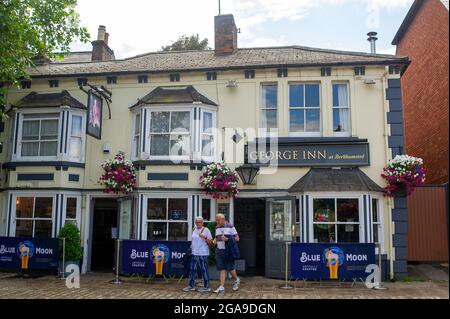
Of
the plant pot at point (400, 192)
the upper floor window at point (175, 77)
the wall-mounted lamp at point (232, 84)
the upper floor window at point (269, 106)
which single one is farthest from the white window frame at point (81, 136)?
the plant pot at point (400, 192)

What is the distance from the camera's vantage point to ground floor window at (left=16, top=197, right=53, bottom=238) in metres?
12.8

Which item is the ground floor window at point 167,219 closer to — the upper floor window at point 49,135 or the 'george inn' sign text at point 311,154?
the 'george inn' sign text at point 311,154

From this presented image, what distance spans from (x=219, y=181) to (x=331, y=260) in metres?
3.65

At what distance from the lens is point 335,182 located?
1166 cm

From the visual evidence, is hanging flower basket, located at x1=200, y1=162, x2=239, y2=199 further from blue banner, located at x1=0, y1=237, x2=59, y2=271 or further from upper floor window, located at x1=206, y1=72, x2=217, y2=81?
blue banner, located at x1=0, y1=237, x2=59, y2=271

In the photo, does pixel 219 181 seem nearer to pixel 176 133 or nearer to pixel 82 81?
pixel 176 133

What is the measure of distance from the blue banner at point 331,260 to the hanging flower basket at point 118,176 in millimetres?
5077

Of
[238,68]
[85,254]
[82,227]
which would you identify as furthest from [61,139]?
[238,68]

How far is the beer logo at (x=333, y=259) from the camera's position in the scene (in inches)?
398

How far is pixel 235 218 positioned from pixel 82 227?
4964 millimetres

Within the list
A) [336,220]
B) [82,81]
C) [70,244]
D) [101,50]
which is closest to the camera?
[336,220]

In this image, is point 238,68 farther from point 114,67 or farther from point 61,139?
point 61,139

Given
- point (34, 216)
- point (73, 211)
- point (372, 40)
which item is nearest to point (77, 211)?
point (73, 211)

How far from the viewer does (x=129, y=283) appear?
10.8 meters
